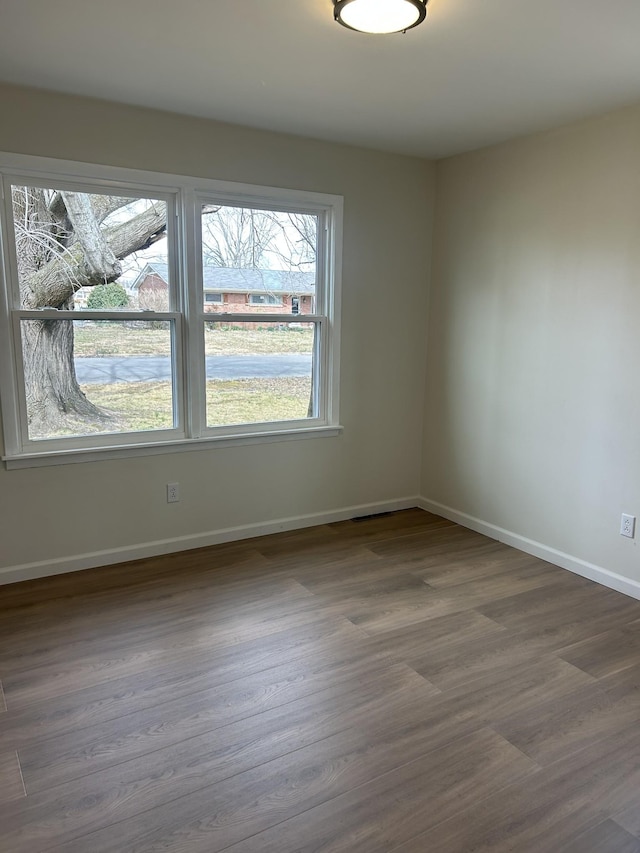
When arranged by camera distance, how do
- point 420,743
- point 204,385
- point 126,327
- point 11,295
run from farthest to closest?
point 204,385 < point 126,327 < point 11,295 < point 420,743

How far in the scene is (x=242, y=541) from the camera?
3844mm

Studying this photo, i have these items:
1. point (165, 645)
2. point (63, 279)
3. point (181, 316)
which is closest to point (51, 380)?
point (63, 279)

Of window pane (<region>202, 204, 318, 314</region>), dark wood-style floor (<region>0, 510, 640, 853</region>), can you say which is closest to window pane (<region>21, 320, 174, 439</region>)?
window pane (<region>202, 204, 318, 314</region>)

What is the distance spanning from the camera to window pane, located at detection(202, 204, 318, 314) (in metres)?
3.57

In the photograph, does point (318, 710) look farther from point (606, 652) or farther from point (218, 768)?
point (606, 652)

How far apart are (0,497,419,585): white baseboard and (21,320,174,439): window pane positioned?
0.71m

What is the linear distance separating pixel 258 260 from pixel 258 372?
0.70 m

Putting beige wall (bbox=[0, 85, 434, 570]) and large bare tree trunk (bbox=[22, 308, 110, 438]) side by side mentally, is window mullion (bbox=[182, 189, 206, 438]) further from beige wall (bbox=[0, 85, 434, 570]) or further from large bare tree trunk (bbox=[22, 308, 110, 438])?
large bare tree trunk (bbox=[22, 308, 110, 438])

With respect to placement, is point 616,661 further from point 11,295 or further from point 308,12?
point 11,295

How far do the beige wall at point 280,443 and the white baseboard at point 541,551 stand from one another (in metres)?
0.34

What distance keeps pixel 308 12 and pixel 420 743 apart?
8.50 feet

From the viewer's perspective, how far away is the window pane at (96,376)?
318 cm

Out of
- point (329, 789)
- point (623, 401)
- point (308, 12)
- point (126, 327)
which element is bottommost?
point (329, 789)

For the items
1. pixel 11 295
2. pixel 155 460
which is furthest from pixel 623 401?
pixel 11 295
